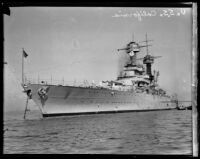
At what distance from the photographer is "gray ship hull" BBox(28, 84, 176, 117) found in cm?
1952

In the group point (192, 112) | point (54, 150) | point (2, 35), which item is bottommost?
point (54, 150)

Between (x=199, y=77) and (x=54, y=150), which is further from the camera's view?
(x=54, y=150)

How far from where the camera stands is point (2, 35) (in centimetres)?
625

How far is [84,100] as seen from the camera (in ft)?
68.5

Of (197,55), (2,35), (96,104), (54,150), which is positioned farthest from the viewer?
(96,104)

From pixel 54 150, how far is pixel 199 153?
3.98 meters

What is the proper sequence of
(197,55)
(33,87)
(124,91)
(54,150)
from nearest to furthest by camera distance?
(197,55), (54,150), (33,87), (124,91)

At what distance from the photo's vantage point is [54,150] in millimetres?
8203

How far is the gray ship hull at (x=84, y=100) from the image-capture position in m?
19.5
